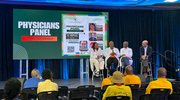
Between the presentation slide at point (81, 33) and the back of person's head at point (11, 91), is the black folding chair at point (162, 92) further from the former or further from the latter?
the presentation slide at point (81, 33)

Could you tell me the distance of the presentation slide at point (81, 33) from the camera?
29.2ft

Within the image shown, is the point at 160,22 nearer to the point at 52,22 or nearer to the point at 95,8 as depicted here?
the point at 95,8

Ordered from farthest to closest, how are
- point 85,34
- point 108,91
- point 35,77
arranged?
point 85,34 → point 35,77 → point 108,91

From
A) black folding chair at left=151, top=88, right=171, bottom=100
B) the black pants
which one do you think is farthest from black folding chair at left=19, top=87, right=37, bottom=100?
the black pants

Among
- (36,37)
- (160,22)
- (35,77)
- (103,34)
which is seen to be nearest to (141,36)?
(160,22)

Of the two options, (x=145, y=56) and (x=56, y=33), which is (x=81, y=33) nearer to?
(x=56, y=33)

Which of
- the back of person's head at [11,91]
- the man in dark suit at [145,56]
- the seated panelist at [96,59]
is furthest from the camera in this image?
the seated panelist at [96,59]

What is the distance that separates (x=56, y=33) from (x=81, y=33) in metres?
0.98

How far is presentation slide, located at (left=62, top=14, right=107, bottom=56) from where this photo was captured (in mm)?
8891

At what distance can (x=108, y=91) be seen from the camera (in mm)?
3525

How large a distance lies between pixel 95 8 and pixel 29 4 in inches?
110

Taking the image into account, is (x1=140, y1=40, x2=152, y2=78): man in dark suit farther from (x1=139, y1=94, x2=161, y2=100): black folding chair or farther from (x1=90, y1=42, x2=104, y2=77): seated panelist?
(x1=139, y1=94, x2=161, y2=100): black folding chair

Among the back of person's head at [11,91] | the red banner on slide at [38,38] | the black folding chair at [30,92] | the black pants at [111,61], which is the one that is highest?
the red banner on slide at [38,38]

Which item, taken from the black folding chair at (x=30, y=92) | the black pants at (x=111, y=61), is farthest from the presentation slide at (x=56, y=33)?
the black folding chair at (x=30, y=92)
